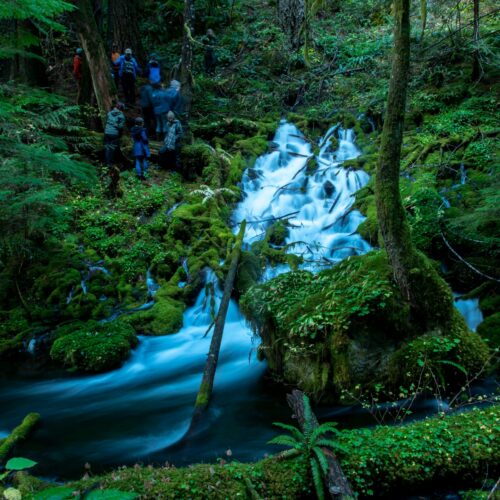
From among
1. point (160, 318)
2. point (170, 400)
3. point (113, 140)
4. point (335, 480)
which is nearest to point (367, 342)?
point (335, 480)

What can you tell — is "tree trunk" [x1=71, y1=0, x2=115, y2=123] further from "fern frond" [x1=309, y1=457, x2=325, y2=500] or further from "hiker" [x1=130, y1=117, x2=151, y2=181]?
"fern frond" [x1=309, y1=457, x2=325, y2=500]

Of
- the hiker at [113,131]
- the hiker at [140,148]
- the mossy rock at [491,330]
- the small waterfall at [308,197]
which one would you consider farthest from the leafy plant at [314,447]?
the hiker at [113,131]

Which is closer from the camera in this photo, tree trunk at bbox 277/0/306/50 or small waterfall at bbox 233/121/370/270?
small waterfall at bbox 233/121/370/270

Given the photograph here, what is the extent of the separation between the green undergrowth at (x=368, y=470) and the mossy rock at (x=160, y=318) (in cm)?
479

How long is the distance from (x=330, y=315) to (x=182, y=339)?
12.0 feet

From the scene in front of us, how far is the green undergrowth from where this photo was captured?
3.39m

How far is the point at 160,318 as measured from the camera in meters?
8.86

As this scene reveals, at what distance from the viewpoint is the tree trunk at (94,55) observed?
13.1 m

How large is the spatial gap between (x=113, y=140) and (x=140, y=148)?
809 millimetres

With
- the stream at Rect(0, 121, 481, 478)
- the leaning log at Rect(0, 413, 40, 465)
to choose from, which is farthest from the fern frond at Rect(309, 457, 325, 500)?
the leaning log at Rect(0, 413, 40, 465)

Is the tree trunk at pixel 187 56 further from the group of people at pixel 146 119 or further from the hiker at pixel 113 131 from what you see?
the hiker at pixel 113 131

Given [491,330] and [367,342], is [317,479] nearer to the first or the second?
[367,342]

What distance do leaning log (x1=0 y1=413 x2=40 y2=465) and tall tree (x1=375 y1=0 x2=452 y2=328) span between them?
5.32 m

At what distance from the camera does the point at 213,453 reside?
5340mm
